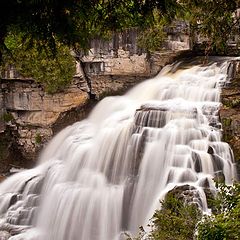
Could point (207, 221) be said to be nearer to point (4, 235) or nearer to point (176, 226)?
point (176, 226)

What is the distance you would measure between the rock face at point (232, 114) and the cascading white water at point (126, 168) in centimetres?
25

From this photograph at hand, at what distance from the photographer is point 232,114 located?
1253 centimetres

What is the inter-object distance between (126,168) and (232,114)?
3466mm

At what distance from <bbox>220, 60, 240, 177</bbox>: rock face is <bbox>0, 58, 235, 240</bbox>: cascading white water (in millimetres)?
→ 255

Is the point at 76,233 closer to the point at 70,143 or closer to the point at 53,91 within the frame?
the point at 70,143

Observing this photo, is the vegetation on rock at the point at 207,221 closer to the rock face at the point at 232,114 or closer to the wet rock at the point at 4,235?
the rock face at the point at 232,114

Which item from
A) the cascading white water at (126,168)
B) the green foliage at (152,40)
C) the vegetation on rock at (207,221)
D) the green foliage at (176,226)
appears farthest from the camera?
the green foliage at (152,40)

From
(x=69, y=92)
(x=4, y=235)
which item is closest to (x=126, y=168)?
(x=4, y=235)

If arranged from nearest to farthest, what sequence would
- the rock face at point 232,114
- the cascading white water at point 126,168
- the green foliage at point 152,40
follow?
the cascading white water at point 126,168 → the rock face at point 232,114 → the green foliage at point 152,40

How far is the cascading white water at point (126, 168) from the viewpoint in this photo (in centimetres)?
1141

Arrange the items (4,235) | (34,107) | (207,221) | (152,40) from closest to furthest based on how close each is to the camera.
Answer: (207,221), (4,235), (152,40), (34,107)

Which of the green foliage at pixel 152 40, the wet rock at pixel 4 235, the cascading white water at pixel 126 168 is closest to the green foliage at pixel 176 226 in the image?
the cascading white water at pixel 126 168

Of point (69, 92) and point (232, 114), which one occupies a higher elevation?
point (69, 92)

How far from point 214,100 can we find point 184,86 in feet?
4.40
